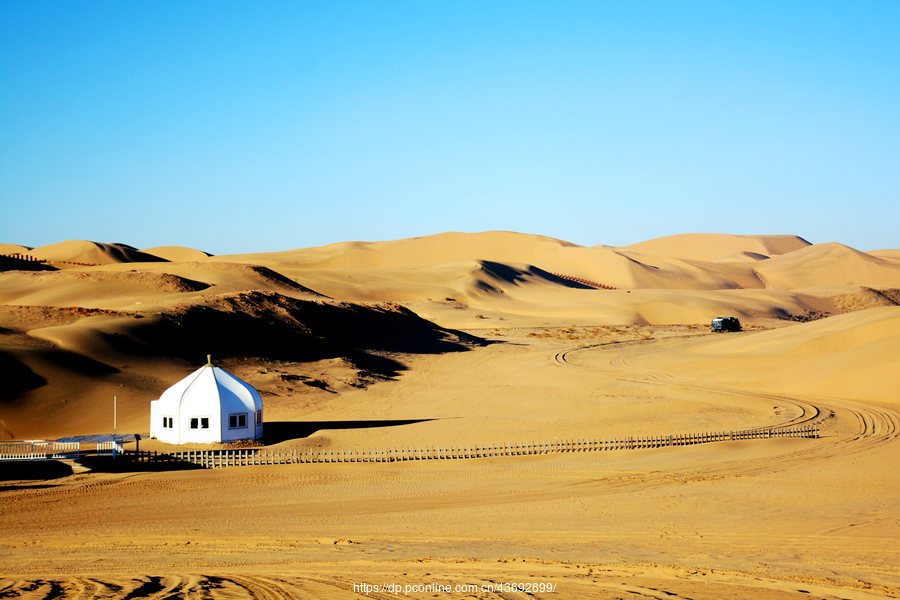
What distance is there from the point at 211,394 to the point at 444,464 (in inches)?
319

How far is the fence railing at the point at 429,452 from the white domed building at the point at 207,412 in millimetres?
1032

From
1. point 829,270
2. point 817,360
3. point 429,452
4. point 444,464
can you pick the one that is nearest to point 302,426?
point 429,452

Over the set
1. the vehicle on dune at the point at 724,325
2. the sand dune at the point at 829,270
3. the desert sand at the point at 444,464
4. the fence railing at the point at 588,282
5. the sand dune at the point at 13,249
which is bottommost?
the desert sand at the point at 444,464

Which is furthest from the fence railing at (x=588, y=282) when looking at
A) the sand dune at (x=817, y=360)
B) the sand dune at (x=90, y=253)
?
the sand dune at (x=817, y=360)

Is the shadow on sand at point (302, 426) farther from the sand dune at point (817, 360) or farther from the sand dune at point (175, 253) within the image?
the sand dune at point (175, 253)

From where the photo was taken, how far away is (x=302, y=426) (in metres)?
35.9

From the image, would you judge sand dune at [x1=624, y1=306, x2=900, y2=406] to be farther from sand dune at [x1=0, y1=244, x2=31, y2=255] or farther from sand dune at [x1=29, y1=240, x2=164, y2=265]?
sand dune at [x1=0, y1=244, x2=31, y2=255]

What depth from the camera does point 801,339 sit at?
58125mm

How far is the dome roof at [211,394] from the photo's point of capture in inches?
1246

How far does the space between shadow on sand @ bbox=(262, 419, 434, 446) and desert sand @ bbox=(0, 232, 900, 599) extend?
0.19 metres

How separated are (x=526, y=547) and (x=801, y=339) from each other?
144 feet

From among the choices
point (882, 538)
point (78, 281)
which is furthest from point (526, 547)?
point (78, 281)

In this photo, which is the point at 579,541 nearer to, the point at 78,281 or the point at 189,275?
the point at 78,281

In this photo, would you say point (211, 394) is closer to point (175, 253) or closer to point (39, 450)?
point (39, 450)
